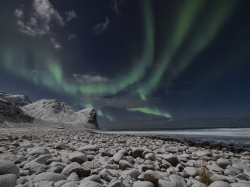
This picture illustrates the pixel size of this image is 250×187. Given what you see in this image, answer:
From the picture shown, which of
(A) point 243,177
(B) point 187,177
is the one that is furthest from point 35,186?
(A) point 243,177

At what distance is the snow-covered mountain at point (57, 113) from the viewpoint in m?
67.2

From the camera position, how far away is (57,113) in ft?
234

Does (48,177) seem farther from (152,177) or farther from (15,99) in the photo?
(15,99)

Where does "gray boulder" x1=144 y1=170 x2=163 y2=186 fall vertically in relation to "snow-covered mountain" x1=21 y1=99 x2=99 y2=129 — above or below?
below

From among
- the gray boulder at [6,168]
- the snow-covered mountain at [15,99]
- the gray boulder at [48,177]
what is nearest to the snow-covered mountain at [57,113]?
the snow-covered mountain at [15,99]

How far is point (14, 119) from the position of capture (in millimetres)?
32125

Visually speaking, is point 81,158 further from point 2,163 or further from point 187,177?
point 187,177

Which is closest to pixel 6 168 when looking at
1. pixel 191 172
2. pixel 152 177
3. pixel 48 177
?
pixel 48 177

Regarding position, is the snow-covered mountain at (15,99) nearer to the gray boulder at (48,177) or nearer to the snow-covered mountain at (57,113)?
the snow-covered mountain at (57,113)

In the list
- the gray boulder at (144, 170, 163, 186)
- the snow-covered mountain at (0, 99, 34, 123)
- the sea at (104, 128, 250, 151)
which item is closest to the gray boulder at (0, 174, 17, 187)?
the gray boulder at (144, 170, 163, 186)

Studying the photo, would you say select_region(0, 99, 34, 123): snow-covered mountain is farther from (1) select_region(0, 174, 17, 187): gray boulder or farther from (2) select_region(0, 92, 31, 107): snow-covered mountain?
(2) select_region(0, 92, 31, 107): snow-covered mountain

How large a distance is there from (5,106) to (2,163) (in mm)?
40660

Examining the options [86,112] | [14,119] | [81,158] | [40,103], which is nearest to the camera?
[81,158]

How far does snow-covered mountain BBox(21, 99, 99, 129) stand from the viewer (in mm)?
67231
